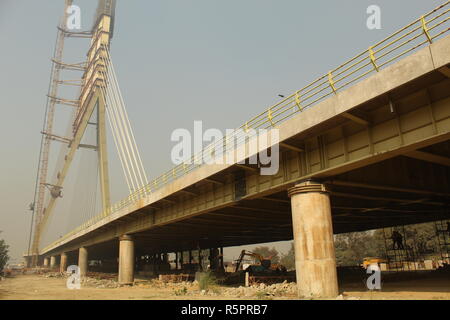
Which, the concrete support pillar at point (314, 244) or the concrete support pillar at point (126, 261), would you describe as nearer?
the concrete support pillar at point (314, 244)

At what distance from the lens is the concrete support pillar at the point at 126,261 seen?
36281mm

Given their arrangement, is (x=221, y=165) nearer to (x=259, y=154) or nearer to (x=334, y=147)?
(x=259, y=154)

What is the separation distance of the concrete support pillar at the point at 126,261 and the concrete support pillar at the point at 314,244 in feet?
82.9

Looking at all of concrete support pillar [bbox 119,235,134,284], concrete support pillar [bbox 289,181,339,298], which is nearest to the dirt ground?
concrete support pillar [bbox 289,181,339,298]

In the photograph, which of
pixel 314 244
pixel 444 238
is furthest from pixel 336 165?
pixel 444 238

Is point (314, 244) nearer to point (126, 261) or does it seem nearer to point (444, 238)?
point (444, 238)

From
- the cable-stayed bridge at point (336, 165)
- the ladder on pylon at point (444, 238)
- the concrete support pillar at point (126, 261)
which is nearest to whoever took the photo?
the cable-stayed bridge at point (336, 165)

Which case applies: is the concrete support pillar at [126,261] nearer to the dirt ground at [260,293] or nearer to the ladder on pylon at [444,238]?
the dirt ground at [260,293]

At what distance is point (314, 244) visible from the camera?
50.3ft

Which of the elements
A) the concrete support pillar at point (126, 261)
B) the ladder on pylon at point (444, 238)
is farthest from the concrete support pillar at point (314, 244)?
the concrete support pillar at point (126, 261)

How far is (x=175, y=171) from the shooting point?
2608 cm

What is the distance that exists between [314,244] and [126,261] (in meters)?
27.0

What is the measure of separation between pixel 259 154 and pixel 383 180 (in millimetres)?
6312
